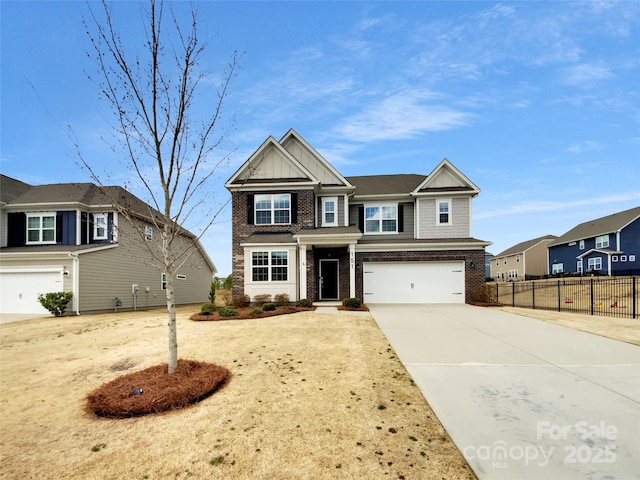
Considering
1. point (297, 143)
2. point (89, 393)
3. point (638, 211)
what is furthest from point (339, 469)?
point (638, 211)

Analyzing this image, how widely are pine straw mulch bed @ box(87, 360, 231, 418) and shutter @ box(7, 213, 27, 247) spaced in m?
19.5

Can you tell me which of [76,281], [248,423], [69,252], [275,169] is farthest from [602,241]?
[69,252]

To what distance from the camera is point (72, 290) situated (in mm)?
17266

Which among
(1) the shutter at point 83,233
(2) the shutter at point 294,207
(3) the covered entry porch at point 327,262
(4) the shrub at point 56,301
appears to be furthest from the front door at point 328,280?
(1) the shutter at point 83,233

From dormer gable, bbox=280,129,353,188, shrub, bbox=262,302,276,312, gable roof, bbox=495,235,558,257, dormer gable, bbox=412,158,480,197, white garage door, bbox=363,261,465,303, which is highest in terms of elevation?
dormer gable, bbox=280,129,353,188

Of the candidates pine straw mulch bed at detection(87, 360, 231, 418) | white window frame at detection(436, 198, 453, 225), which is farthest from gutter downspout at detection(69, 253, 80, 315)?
white window frame at detection(436, 198, 453, 225)

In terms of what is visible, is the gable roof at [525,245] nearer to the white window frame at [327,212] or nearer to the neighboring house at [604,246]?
the neighboring house at [604,246]

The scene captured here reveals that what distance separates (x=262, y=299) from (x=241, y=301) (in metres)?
1.00

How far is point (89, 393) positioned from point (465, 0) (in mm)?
14616

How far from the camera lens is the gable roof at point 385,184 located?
774 inches

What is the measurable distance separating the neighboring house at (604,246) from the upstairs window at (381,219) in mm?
28058

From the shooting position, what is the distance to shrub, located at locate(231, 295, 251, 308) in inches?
636

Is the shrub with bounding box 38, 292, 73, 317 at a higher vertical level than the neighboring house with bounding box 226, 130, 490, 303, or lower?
lower

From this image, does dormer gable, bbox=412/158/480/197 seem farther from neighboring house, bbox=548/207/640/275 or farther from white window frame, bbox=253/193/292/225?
neighboring house, bbox=548/207/640/275
